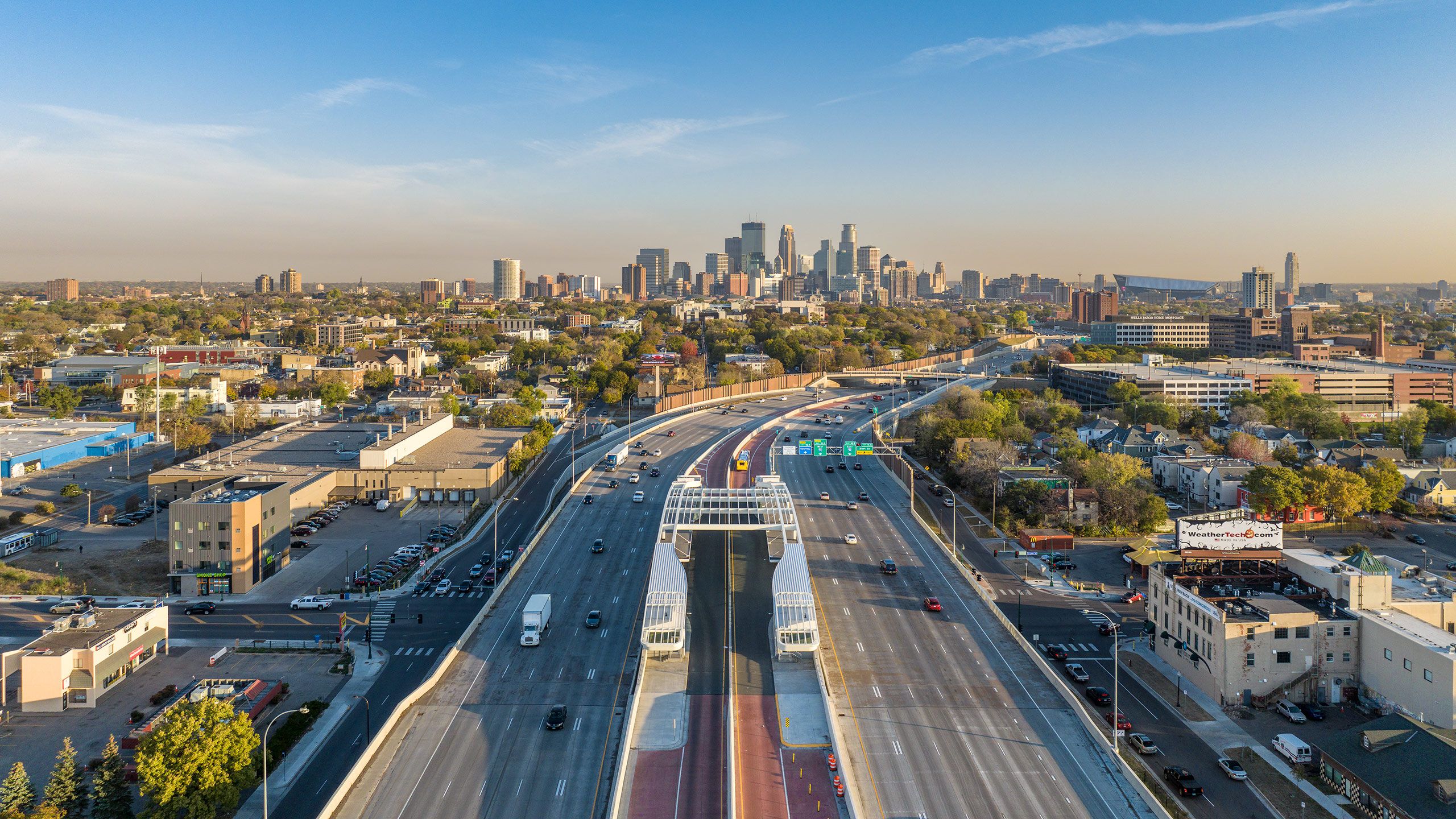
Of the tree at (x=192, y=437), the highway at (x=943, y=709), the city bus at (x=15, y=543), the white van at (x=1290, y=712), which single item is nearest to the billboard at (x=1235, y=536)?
the white van at (x=1290, y=712)

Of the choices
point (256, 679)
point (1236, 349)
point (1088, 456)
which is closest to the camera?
point (256, 679)

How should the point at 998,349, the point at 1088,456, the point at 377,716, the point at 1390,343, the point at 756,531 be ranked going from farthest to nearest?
1. the point at 998,349
2. the point at 1390,343
3. the point at 1088,456
4. the point at 756,531
5. the point at 377,716

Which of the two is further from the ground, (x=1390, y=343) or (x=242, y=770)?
(x=1390, y=343)

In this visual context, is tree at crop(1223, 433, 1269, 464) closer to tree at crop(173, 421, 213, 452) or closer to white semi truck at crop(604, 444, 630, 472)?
white semi truck at crop(604, 444, 630, 472)

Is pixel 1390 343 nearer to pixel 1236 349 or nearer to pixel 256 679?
pixel 1236 349

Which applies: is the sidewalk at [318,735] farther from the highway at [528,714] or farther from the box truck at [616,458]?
the box truck at [616,458]

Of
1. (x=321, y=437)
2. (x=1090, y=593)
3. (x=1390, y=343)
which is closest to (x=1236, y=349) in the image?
(x=1390, y=343)

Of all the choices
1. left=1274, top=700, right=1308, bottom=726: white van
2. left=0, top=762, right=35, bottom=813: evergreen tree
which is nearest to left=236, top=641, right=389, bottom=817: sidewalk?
left=0, top=762, right=35, bottom=813: evergreen tree
